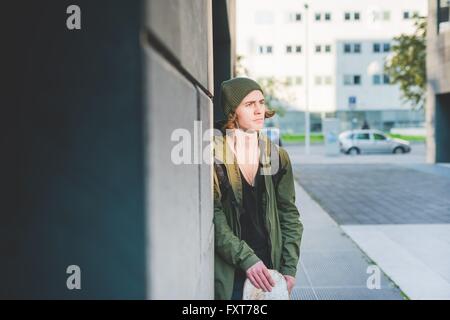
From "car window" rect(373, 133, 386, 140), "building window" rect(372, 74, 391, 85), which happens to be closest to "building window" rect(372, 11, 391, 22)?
"building window" rect(372, 74, 391, 85)

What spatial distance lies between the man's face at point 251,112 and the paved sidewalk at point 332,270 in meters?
3.06

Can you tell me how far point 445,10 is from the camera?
→ 18953 millimetres

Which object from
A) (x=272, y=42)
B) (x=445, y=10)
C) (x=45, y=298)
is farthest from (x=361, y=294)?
(x=272, y=42)

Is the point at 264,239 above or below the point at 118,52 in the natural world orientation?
below

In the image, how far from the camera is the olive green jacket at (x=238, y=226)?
2.23 m

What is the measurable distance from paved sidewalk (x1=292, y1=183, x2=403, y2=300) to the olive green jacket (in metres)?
2.65

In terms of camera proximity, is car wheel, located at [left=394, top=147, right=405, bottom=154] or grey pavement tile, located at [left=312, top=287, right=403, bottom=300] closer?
grey pavement tile, located at [left=312, top=287, right=403, bottom=300]

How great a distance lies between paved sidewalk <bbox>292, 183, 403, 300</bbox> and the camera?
508 cm

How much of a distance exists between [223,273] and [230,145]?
586mm

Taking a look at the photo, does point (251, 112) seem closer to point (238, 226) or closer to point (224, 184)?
point (224, 184)

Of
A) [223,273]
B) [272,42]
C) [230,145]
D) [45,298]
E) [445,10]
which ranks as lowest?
[223,273]

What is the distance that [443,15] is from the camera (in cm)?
1912

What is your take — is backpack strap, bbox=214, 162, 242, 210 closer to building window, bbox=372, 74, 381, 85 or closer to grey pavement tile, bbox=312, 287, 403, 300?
grey pavement tile, bbox=312, 287, 403, 300

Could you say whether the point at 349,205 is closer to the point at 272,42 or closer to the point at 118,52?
the point at 118,52
